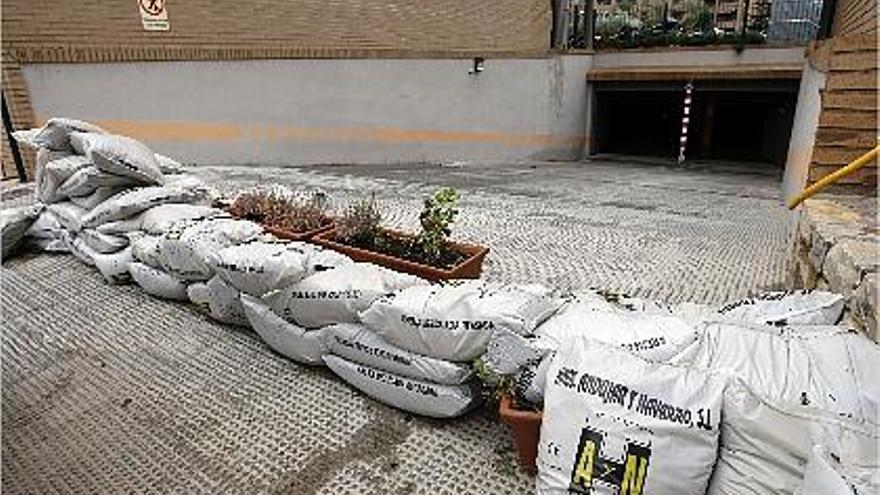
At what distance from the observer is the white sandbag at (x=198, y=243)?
2684mm

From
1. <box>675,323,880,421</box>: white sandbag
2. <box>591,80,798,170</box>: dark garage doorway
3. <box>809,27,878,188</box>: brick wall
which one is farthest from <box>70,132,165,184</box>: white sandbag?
<box>591,80,798,170</box>: dark garage doorway

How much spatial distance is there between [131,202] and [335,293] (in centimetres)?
186

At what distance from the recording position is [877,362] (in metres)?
1.44

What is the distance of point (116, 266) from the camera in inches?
127

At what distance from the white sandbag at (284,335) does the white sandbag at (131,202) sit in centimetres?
125

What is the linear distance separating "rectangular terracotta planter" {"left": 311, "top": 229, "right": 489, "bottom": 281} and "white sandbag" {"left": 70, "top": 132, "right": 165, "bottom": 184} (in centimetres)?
131

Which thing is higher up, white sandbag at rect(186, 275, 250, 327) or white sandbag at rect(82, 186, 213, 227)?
white sandbag at rect(82, 186, 213, 227)

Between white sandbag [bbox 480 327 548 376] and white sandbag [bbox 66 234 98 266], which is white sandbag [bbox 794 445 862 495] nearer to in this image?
white sandbag [bbox 480 327 548 376]

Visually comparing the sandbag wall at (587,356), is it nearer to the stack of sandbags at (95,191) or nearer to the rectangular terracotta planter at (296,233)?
the stack of sandbags at (95,191)

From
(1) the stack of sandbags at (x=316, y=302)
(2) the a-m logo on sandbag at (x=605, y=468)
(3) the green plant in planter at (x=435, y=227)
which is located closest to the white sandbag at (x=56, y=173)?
(1) the stack of sandbags at (x=316, y=302)

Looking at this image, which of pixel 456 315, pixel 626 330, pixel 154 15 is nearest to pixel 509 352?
pixel 456 315

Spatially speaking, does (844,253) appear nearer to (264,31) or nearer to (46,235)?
(46,235)

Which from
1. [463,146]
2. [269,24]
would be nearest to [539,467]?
[269,24]

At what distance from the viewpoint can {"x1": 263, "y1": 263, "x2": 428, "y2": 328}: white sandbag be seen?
2.19 meters
